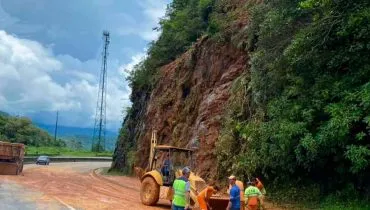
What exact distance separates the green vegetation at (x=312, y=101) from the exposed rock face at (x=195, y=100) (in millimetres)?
4569

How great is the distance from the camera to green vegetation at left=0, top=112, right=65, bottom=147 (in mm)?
92756

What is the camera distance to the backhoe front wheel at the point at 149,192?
62.9ft

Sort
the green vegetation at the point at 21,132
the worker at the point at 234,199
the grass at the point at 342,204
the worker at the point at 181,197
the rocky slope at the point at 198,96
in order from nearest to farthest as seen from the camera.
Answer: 1. the worker at the point at 234,199
2. the worker at the point at 181,197
3. the grass at the point at 342,204
4. the rocky slope at the point at 198,96
5. the green vegetation at the point at 21,132

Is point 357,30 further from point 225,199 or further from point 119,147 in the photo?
point 119,147

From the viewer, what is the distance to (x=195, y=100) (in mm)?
32125

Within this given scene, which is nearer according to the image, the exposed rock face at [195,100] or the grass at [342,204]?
the grass at [342,204]

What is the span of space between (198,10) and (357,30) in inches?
937

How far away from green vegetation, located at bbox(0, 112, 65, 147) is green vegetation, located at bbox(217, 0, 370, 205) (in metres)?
75.7

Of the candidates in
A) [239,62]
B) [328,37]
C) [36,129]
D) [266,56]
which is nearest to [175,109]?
[239,62]

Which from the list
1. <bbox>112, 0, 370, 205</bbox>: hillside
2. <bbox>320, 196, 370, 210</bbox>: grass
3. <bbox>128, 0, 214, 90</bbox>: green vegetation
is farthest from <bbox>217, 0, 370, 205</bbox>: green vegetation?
<bbox>128, 0, 214, 90</bbox>: green vegetation

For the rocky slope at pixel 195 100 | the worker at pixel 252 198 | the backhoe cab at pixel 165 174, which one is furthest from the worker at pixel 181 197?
the rocky slope at pixel 195 100

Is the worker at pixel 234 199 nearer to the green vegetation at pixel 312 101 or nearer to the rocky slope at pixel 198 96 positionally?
the green vegetation at pixel 312 101

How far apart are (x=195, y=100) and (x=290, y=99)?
44.9ft

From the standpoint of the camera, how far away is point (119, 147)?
4866 cm
